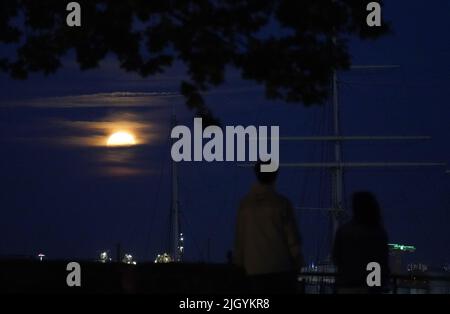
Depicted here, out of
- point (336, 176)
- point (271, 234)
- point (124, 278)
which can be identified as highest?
point (336, 176)

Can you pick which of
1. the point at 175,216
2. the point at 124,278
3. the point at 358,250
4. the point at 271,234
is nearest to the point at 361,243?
the point at 358,250

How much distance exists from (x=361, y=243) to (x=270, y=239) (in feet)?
3.00

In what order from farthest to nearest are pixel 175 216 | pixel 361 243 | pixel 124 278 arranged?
1. pixel 175 216
2. pixel 124 278
3. pixel 361 243

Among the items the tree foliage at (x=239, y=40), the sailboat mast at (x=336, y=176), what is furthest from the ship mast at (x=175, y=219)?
the tree foliage at (x=239, y=40)

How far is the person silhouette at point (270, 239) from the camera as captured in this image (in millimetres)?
9391

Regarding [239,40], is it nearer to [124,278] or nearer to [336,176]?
[124,278]

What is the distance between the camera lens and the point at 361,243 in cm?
956

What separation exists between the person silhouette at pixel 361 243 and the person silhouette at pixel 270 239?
49cm

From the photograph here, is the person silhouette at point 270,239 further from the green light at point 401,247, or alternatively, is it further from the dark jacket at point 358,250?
the green light at point 401,247

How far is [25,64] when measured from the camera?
15820mm

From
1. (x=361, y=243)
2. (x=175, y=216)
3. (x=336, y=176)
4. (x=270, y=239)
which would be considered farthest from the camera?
(x=336, y=176)

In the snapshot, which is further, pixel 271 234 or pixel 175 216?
pixel 175 216
